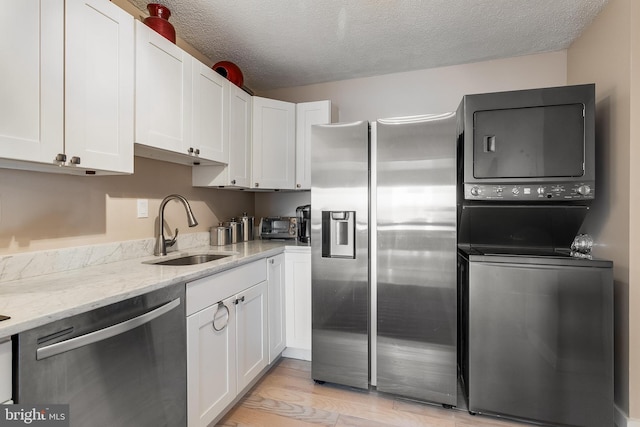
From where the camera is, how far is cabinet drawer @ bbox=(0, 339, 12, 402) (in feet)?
2.52

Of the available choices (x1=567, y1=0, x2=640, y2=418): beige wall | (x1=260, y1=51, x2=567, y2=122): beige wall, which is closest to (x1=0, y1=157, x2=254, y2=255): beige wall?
(x1=260, y1=51, x2=567, y2=122): beige wall

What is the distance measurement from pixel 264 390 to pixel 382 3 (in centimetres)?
268

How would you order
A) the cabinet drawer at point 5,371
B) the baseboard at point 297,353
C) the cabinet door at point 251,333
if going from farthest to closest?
the baseboard at point 297,353
the cabinet door at point 251,333
the cabinet drawer at point 5,371

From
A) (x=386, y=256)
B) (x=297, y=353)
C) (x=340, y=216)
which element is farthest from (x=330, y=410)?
(x=340, y=216)

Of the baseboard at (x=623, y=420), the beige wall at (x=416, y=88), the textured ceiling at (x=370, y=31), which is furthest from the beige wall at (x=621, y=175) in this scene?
the beige wall at (x=416, y=88)

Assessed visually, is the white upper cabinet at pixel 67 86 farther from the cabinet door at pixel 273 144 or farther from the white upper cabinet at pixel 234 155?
the cabinet door at pixel 273 144

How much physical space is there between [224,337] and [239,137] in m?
1.52

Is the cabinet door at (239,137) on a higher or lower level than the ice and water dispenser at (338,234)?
higher

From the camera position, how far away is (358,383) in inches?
78.1

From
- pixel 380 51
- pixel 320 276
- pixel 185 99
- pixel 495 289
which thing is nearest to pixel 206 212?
pixel 185 99

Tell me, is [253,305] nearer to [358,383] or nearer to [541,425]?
[358,383]

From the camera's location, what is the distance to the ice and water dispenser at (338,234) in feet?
6.54

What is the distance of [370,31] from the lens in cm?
212

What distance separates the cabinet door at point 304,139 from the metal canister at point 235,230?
26.0 inches
